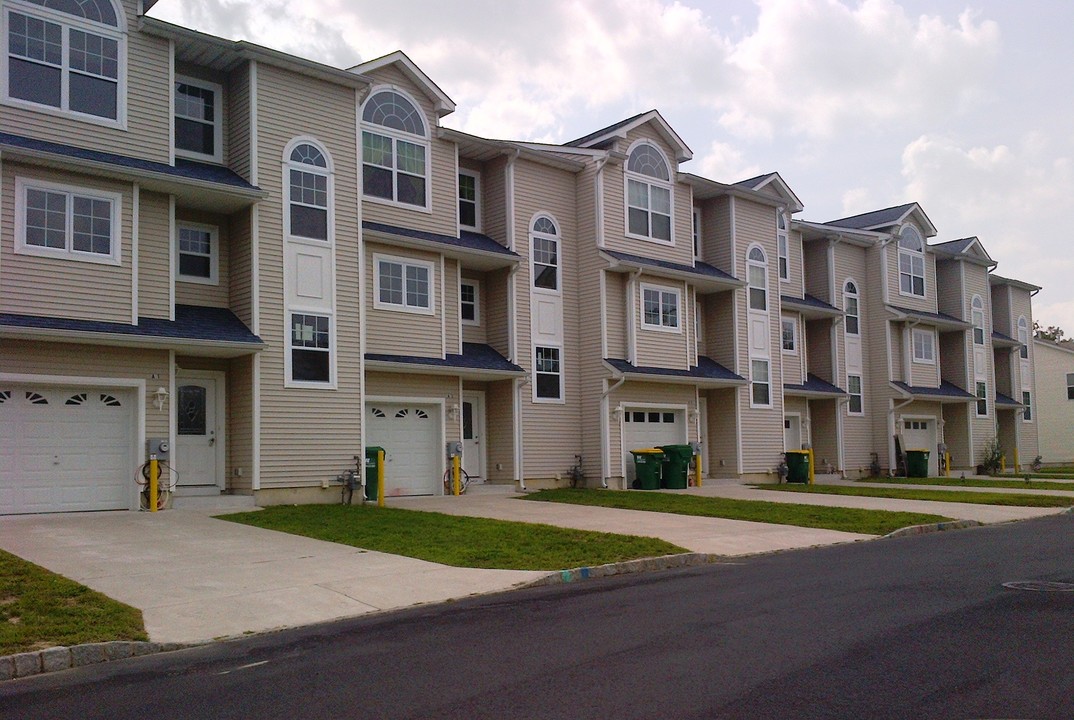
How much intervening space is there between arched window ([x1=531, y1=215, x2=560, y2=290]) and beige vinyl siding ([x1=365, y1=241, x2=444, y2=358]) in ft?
10.6

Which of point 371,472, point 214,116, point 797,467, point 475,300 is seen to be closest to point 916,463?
point 797,467

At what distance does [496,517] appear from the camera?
18234 mm

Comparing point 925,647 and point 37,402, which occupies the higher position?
point 37,402

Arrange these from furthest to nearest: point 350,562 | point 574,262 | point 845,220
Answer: point 845,220, point 574,262, point 350,562

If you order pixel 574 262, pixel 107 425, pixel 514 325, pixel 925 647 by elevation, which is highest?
pixel 574 262

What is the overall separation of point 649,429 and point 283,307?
12.0 metres

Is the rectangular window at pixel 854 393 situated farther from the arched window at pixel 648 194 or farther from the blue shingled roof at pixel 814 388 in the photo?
the arched window at pixel 648 194

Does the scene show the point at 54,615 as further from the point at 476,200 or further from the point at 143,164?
the point at 476,200

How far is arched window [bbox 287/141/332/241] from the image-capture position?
66.3 ft

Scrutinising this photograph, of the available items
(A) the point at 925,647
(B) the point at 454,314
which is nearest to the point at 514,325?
(B) the point at 454,314

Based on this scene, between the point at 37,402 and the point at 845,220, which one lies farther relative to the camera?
the point at 845,220

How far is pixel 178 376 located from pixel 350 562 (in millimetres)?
8413

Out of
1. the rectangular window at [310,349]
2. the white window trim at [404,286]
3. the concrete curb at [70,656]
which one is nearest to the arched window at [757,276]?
the white window trim at [404,286]

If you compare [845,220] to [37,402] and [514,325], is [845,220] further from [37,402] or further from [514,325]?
[37,402]
